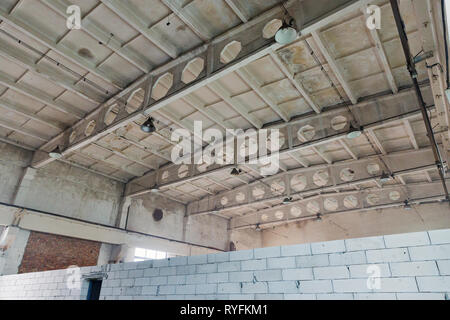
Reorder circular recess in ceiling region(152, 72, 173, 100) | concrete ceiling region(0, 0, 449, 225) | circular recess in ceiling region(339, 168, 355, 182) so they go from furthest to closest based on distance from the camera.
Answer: circular recess in ceiling region(339, 168, 355, 182) → circular recess in ceiling region(152, 72, 173, 100) → concrete ceiling region(0, 0, 449, 225)

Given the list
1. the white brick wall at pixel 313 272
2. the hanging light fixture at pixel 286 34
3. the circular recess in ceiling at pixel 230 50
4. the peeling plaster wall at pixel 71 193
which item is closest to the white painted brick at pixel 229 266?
the white brick wall at pixel 313 272

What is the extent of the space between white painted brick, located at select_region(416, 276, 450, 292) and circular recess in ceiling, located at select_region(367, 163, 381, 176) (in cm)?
1018

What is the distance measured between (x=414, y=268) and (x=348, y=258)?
72cm

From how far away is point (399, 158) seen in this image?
38.8 ft

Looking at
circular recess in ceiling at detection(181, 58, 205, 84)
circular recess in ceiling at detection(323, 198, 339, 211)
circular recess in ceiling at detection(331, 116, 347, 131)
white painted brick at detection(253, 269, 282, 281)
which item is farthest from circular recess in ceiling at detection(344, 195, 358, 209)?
white painted brick at detection(253, 269, 282, 281)

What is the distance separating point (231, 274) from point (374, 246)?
2.22 metres

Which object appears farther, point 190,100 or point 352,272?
point 190,100

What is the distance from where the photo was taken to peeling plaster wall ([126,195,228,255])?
14.8m

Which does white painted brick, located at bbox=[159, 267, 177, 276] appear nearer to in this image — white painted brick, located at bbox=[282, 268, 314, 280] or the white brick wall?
the white brick wall

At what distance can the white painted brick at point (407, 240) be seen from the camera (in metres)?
3.28

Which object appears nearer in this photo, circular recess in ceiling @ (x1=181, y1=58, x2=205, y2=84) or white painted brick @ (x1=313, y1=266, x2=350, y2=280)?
white painted brick @ (x1=313, y1=266, x2=350, y2=280)

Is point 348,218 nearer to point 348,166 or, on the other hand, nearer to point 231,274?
point 348,166
